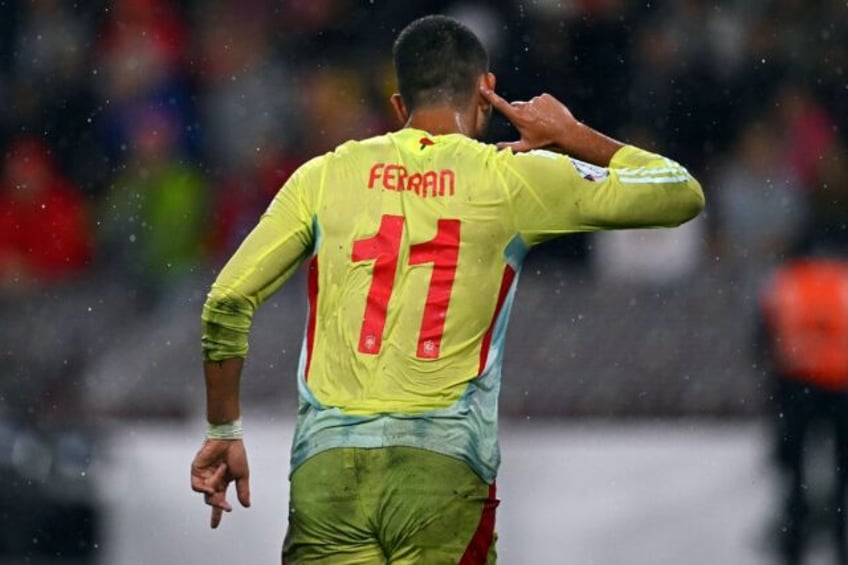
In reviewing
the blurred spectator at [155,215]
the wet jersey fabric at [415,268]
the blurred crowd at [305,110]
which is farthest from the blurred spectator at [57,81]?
the wet jersey fabric at [415,268]

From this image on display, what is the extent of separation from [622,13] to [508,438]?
4402 millimetres

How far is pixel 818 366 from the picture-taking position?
32.9 feet

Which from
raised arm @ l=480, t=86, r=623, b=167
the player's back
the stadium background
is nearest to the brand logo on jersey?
the player's back

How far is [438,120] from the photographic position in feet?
Answer: 16.0

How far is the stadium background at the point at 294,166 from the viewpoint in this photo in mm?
10547

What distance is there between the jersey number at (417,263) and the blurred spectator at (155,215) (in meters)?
7.33

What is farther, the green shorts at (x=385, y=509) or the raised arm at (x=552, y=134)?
the raised arm at (x=552, y=134)

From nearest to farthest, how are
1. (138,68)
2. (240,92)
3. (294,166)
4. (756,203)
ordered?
(756,203) < (294,166) < (240,92) < (138,68)

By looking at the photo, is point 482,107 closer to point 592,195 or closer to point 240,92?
point 592,195

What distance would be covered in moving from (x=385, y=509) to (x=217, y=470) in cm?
49

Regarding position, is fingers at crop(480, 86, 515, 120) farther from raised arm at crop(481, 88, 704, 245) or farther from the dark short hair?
raised arm at crop(481, 88, 704, 245)

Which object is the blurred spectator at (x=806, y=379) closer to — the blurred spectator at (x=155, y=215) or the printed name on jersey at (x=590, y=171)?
the blurred spectator at (x=155, y=215)

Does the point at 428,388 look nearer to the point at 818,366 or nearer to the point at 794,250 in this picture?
the point at 818,366

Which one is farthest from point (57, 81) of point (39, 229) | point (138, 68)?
point (39, 229)
